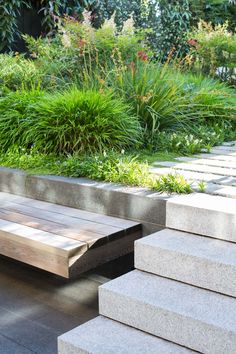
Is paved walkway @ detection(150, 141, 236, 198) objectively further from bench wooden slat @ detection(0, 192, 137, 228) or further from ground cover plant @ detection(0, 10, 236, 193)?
bench wooden slat @ detection(0, 192, 137, 228)

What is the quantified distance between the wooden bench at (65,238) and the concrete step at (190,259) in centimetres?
26

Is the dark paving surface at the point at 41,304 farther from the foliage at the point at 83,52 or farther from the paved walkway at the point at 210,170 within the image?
the foliage at the point at 83,52

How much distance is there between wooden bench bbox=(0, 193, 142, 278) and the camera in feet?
8.59

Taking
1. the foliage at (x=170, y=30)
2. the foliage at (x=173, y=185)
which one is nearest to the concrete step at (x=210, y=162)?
the foliage at (x=173, y=185)

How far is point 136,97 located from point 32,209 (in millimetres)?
1729

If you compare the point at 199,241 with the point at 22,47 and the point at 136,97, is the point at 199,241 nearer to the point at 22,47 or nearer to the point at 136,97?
the point at 136,97

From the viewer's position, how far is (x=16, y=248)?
286 centimetres

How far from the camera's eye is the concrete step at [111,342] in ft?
6.86

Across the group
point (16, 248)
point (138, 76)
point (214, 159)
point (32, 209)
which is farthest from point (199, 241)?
point (138, 76)

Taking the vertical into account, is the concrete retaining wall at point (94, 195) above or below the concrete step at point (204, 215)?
below

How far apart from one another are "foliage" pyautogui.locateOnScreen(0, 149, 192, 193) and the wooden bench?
294mm

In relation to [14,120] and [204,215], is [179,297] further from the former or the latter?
[14,120]

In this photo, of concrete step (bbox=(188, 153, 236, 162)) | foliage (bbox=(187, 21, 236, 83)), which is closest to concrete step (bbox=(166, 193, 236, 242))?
concrete step (bbox=(188, 153, 236, 162))

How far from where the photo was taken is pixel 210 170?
3.58 meters
